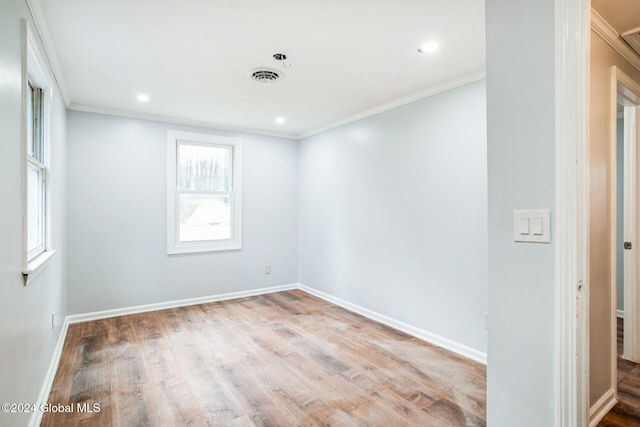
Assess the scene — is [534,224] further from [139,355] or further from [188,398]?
[139,355]

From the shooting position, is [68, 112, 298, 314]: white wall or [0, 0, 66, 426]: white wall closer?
[0, 0, 66, 426]: white wall

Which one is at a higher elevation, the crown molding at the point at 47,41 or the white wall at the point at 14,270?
the crown molding at the point at 47,41

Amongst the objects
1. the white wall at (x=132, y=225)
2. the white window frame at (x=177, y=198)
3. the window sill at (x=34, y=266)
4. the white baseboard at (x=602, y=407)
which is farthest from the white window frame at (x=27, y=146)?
the white baseboard at (x=602, y=407)

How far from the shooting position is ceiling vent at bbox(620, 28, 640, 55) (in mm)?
1926

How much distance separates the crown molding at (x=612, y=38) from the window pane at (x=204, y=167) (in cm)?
412

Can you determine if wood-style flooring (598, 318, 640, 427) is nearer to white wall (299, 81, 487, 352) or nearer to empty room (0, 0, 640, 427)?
empty room (0, 0, 640, 427)

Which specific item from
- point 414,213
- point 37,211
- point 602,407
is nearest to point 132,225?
point 37,211

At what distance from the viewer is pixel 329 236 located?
464cm

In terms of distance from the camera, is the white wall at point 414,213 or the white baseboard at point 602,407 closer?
the white baseboard at point 602,407

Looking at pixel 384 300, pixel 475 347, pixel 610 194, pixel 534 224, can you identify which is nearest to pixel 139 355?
pixel 384 300

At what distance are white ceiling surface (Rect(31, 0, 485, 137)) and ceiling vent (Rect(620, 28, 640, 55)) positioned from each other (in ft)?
2.59

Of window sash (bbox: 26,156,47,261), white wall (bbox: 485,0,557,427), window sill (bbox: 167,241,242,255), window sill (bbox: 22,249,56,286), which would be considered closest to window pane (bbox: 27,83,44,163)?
window sash (bbox: 26,156,47,261)

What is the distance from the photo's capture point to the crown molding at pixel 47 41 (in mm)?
1886

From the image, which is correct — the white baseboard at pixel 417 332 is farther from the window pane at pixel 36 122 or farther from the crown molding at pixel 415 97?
the window pane at pixel 36 122
